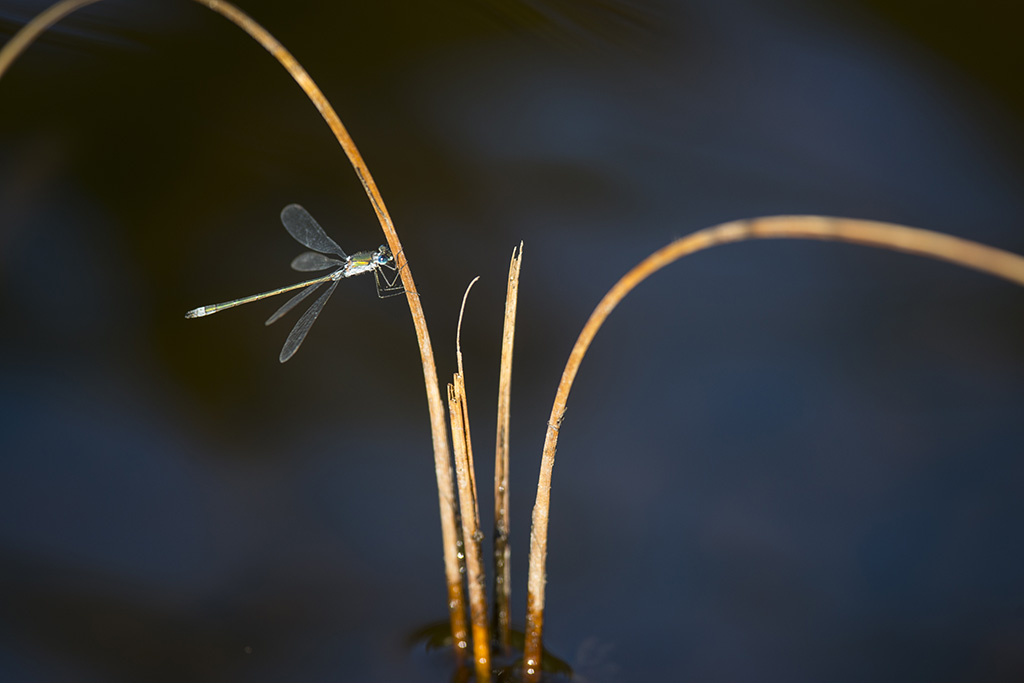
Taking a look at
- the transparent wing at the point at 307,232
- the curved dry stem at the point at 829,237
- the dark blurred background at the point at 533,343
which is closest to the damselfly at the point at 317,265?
the transparent wing at the point at 307,232

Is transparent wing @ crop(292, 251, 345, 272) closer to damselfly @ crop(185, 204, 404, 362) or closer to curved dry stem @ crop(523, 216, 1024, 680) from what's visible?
damselfly @ crop(185, 204, 404, 362)

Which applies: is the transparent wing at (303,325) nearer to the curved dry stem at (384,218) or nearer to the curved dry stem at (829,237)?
the curved dry stem at (384,218)

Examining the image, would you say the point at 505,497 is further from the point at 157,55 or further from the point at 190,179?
the point at 157,55

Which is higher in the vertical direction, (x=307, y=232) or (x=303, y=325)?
(x=307, y=232)

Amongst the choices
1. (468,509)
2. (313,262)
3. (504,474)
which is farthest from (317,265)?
(468,509)

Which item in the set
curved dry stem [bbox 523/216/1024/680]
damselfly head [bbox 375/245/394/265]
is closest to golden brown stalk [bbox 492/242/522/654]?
curved dry stem [bbox 523/216/1024/680]

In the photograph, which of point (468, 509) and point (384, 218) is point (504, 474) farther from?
point (384, 218)

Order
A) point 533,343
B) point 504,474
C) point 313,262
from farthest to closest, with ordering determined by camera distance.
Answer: point 533,343 < point 313,262 < point 504,474
